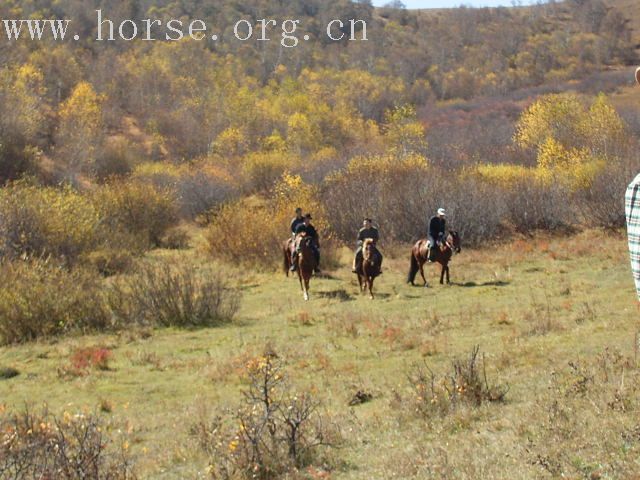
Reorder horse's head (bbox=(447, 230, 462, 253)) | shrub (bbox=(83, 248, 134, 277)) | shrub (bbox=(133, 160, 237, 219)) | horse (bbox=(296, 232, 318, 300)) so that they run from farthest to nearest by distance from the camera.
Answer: shrub (bbox=(133, 160, 237, 219)) → shrub (bbox=(83, 248, 134, 277)) → horse's head (bbox=(447, 230, 462, 253)) → horse (bbox=(296, 232, 318, 300))

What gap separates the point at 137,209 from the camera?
35469 millimetres

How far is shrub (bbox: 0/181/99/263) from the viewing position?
77.6 ft

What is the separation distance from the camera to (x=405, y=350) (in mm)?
13078

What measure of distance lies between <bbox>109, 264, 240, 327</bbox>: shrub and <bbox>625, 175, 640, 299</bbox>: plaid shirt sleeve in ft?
51.5

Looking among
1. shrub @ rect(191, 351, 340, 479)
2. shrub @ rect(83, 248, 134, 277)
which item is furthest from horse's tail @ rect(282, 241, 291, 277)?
shrub @ rect(191, 351, 340, 479)

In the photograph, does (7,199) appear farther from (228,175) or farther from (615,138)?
(615,138)

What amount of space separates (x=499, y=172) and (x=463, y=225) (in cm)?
866

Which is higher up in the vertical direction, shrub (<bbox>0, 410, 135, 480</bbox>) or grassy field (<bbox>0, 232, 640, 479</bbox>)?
shrub (<bbox>0, 410, 135, 480</bbox>)

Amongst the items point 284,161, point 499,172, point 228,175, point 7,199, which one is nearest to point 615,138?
point 499,172

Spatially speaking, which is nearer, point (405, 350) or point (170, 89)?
point (405, 350)

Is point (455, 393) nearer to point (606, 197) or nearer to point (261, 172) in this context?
point (606, 197)

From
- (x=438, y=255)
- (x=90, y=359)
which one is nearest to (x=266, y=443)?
(x=90, y=359)

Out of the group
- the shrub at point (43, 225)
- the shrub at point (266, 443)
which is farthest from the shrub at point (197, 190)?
the shrub at point (266, 443)

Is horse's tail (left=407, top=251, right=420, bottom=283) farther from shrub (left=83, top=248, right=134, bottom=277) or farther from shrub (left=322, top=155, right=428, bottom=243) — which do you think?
shrub (left=83, top=248, right=134, bottom=277)
